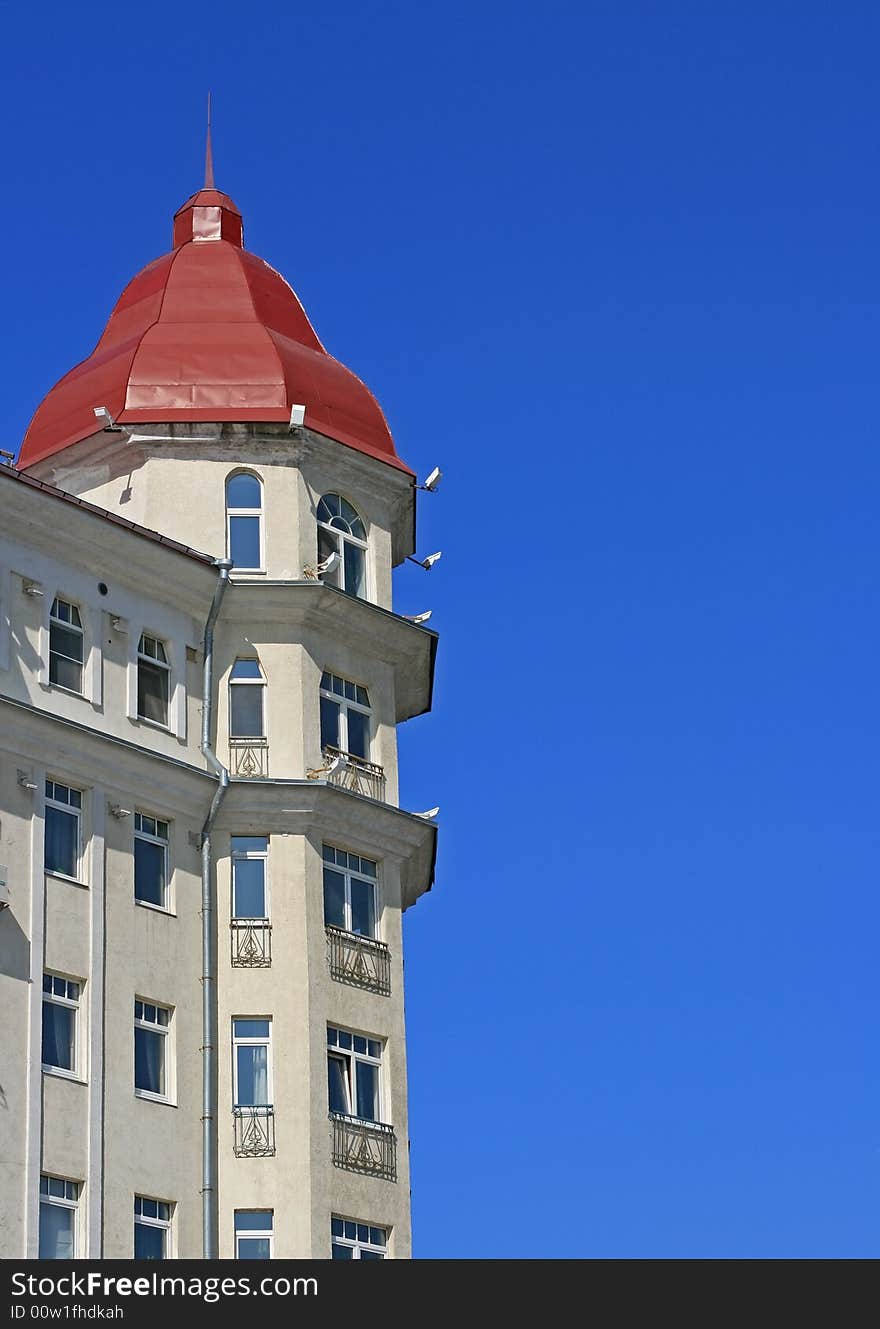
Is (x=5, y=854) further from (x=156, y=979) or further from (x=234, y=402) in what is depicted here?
(x=234, y=402)

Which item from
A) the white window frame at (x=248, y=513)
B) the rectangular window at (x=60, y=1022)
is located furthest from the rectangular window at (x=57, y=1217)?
the white window frame at (x=248, y=513)

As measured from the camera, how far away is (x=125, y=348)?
44812 mm

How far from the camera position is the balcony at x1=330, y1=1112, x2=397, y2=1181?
3928cm

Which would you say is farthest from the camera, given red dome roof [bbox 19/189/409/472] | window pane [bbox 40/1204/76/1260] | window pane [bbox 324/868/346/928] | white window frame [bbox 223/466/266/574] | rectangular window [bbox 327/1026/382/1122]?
red dome roof [bbox 19/189/409/472]

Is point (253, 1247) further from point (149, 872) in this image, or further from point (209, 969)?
point (149, 872)

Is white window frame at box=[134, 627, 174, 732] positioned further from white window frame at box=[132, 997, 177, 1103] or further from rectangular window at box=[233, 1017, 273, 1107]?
rectangular window at box=[233, 1017, 273, 1107]

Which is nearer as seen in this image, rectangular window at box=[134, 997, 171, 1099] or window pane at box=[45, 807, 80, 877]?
window pane at box=[45, 807, 80, 877]

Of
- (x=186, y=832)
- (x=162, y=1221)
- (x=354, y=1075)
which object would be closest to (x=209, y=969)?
(x=186, y=832)

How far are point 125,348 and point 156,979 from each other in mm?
12451

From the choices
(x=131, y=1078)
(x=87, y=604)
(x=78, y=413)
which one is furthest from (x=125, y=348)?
(x=131, y=1078)

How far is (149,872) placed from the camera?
39.6 meters

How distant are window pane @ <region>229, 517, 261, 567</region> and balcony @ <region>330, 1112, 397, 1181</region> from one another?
9.85 m

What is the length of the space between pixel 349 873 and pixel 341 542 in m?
6.30

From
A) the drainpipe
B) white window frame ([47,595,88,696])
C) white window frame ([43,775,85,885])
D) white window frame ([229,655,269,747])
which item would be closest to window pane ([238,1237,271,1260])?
the drainpipe
